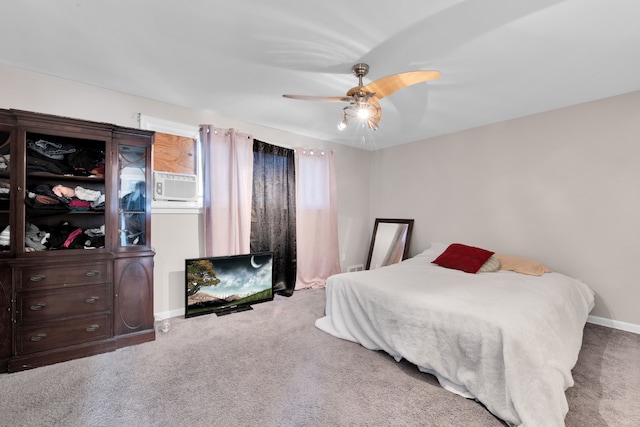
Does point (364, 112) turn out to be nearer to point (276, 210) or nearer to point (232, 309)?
Answer: point (276, 210)

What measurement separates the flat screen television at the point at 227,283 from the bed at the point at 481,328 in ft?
3.36

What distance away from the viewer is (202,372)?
2.00 meters

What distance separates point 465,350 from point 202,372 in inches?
69.8

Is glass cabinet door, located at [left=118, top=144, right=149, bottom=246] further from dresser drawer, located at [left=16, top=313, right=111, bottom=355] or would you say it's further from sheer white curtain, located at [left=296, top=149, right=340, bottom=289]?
sheer white curtain, located at [left=296, top=149, right=340, bottom=289]

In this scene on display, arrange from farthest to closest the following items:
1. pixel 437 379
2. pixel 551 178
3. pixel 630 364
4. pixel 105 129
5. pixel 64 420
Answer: pixel 551 178
pixel 105 129
pixel 630 364
pixel 437 379
pixel 64 420

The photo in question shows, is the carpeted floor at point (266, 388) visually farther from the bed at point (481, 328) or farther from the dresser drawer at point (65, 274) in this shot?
the dresser drawer at point (65, 274)

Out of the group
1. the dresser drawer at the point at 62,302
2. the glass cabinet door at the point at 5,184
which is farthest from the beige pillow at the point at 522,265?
the glass cabinet door at the point at 5,184

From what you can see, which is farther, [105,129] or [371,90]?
[105,129]

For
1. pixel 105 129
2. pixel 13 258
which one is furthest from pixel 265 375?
pixel 105 129

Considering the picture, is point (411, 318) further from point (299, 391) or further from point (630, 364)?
point (630, 364)

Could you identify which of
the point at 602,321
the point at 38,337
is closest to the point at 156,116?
the point at 38,337

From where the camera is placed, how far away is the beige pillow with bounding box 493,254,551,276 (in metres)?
2.86

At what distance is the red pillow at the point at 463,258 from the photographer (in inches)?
120

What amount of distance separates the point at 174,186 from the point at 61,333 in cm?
153
